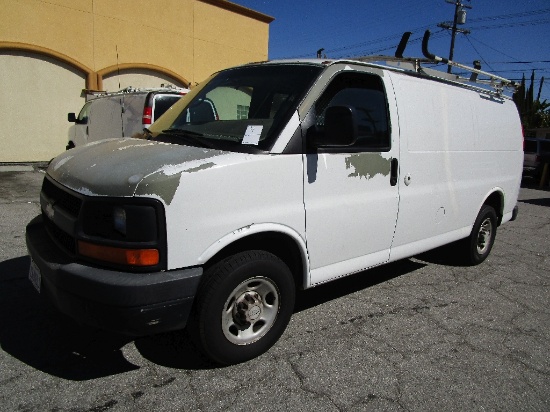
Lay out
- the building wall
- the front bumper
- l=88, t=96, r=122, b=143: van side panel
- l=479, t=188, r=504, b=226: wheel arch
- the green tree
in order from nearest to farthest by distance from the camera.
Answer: the front bumper
l=479, t=188, r=504, b=226: wheel arch
l=88, t=96, r=122, b=143: van side panel
the building wall
the green tree

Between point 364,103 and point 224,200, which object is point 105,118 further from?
point 224,200

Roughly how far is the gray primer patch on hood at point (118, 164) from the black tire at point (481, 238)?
3.49 meters

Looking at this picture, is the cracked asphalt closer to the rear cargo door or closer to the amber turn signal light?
the rear cargo door

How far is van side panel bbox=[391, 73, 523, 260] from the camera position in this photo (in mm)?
3596

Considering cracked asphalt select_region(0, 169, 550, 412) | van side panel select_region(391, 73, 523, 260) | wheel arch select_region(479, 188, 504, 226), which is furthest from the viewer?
wheel arch select_region(479, 188, 504, 226)

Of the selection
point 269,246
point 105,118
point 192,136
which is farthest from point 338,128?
point 105,118

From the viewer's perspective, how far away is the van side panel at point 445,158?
3.60 m

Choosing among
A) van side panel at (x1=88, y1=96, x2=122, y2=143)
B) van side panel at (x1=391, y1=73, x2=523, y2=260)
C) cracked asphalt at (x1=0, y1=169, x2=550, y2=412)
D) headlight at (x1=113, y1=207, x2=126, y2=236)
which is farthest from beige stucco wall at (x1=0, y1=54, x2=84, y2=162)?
headlight at (x1=113, y1=207, x2=126, y2=236)

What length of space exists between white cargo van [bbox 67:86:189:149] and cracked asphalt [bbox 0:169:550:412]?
354 cm

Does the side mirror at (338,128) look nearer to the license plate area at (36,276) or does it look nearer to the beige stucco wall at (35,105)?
the license plate area at (36,276)

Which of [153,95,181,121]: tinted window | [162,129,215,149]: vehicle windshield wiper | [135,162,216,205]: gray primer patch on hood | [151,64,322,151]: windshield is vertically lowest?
[135,162,216,205]: gray primer patch on hood

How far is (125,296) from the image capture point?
7.07ft

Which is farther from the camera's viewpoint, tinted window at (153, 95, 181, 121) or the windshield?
tinted window at (153, 95, 181, 121)

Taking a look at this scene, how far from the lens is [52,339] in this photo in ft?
9.63
